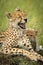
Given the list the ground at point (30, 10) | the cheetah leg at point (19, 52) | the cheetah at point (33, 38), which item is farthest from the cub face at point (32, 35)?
the cheetah leg at point (19, 52)

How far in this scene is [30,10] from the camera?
5.15 meters

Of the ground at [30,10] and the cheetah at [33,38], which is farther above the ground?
the ground at [30,10]

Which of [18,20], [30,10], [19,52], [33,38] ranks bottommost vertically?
[19,52]

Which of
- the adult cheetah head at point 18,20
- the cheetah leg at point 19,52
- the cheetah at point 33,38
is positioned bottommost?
the cheetah leg at point 19,52

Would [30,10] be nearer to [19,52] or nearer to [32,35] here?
[32,35]

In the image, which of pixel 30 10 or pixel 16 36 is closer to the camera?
pixel 16 36

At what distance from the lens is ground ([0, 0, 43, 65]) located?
4.72 meters

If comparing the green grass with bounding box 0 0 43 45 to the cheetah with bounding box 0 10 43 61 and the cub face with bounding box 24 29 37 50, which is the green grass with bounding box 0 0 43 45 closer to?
the cub face with bounding box 24 29 37 50

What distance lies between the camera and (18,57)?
396cm

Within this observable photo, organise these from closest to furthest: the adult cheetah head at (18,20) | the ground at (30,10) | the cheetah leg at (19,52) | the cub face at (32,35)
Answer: the cheetah leg at (19,52) < the adult cheetah head at (18,20) < the cub face at (32,35) < the ground at (30,10)

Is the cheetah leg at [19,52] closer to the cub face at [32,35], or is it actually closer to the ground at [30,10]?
the cub face at [32,35]

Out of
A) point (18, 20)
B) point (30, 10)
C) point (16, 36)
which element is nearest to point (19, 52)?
point (16, 36)

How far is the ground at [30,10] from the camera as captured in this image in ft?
15.5

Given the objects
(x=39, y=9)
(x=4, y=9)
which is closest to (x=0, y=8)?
(x=4, y=9)
